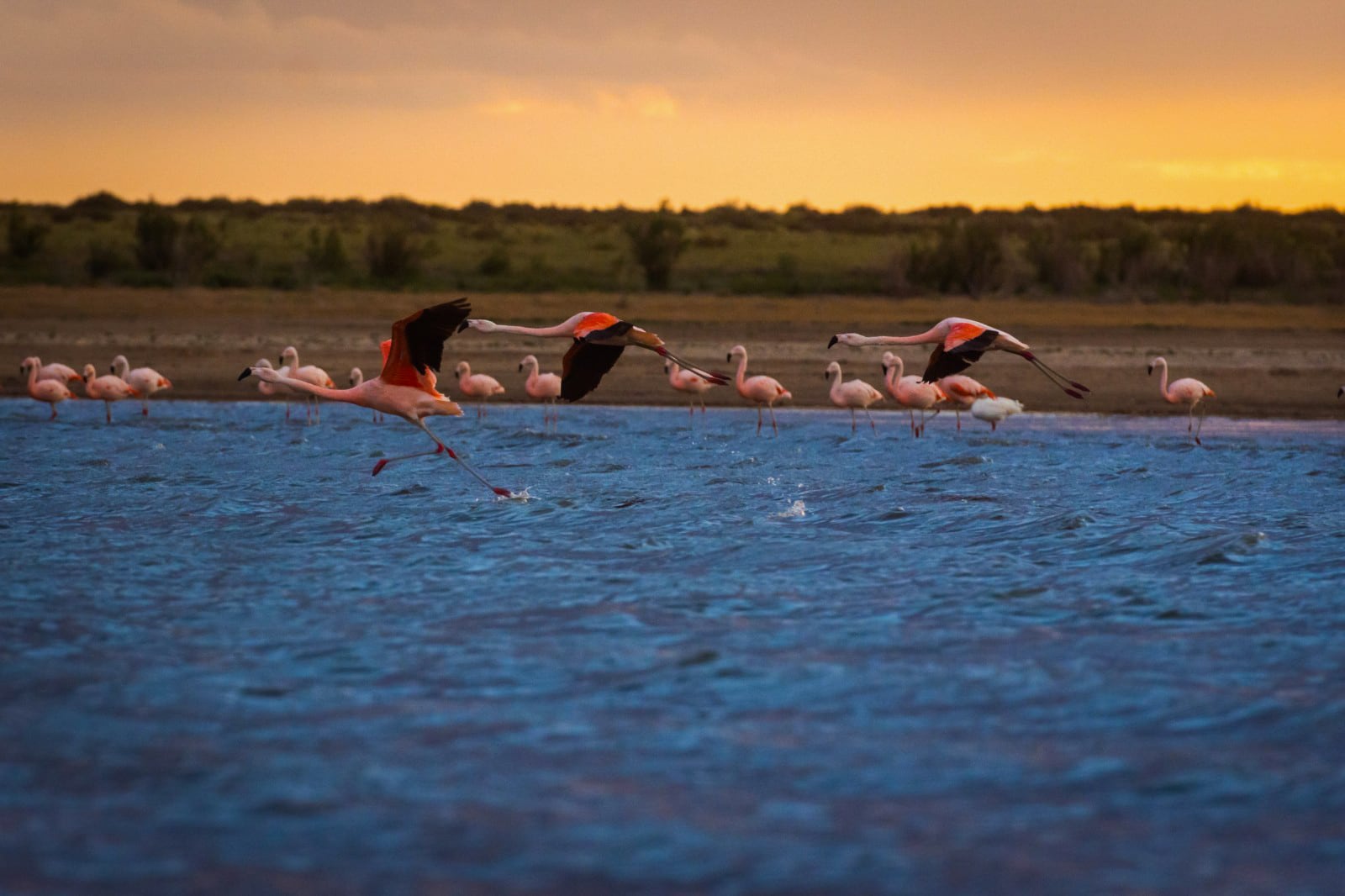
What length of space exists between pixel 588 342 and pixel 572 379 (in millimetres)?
352

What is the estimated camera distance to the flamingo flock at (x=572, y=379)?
10094 millimetres

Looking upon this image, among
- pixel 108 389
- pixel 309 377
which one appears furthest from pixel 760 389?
Result: pixel 108 389

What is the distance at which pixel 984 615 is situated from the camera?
6.98 metres

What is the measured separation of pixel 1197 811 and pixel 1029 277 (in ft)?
102

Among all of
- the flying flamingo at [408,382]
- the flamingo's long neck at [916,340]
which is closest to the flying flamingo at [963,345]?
the flamingo's long neck at [916,340]

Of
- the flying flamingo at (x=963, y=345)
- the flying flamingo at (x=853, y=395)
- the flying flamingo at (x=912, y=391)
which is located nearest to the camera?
the flying flamingo at (x=963, y=345)

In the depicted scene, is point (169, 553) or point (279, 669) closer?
point (279, 669)

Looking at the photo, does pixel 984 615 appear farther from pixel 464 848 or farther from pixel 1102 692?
pixel 464 848

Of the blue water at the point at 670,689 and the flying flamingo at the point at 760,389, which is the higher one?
the flying flamingo at the point at 760,389

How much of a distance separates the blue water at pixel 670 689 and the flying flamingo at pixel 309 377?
14.1 ft

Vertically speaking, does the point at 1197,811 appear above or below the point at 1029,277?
below

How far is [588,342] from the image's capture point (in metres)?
10.5

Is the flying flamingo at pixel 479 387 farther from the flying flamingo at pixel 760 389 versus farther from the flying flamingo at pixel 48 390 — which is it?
the flying flamingo at pixel 48 390

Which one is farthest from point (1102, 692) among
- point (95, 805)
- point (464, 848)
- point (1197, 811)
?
point (95, 805)
